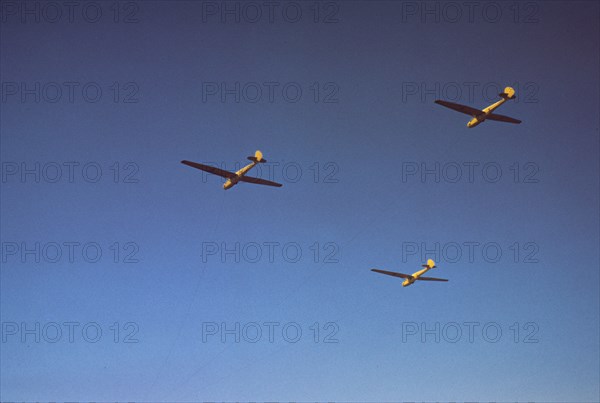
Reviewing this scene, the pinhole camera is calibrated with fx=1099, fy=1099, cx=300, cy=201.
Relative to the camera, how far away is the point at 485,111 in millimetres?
44438

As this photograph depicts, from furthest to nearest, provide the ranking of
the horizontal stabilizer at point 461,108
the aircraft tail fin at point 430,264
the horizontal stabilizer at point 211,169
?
1. the aircraft tail fin at point 430,264
2. the horizontal stabilizer at point 211,169
3. the horizontal stabilizer at point 461,108

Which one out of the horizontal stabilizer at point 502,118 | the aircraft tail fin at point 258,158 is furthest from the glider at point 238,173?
the horizontal stabilizer at point 502,118

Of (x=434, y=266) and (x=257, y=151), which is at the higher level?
(x=257, y=151)

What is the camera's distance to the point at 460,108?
43.4m

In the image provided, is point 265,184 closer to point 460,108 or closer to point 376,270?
point 376,270

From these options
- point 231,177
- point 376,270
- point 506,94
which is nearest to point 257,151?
point 231,177

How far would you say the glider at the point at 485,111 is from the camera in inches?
1689

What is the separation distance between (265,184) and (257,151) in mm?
2205

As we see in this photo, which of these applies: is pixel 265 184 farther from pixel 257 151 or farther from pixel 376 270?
pixel 376 270

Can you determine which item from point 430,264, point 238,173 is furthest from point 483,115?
point 238,173

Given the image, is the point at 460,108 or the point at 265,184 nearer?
the point at 460,108

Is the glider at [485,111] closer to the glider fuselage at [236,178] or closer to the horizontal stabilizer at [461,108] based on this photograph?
the horizontal stabilizer at [461,108]

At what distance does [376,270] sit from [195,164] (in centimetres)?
865

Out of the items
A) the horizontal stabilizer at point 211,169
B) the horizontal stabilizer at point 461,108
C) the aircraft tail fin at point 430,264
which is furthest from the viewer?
the aircraft tail fin at point 430,264
